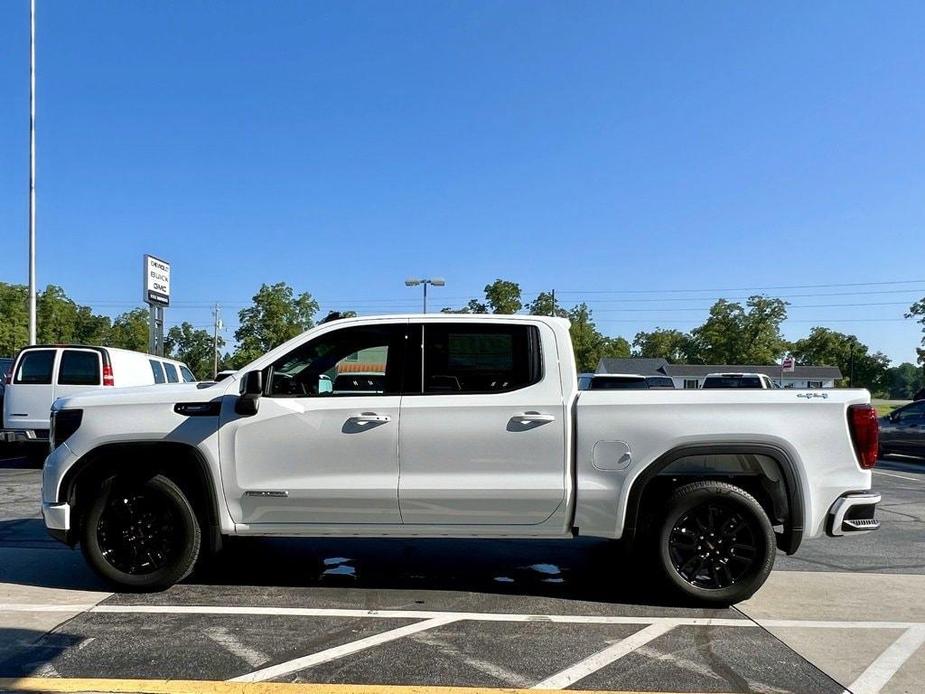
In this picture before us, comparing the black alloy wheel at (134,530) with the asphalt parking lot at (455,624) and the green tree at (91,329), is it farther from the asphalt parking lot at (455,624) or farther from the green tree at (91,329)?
the green tree at (91,329)

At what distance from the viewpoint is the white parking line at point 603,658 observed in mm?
3764

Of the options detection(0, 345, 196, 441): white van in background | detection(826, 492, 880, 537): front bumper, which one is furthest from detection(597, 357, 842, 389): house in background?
detection(826, 492, 880, 537): front bumper

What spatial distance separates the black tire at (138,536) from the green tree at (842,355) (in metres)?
89.6

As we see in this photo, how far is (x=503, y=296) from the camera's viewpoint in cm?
4503

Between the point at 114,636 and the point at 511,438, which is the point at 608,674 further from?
the point at 114,636

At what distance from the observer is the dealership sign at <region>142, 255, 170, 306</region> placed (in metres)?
23.7

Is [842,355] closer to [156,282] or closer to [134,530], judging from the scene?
[156,282]

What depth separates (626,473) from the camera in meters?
4.89

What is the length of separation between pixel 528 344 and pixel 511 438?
703 mm

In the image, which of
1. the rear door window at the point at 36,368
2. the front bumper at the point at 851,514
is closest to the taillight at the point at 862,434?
the front bumper at the point at 851,514

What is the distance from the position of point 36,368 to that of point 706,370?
70405mm

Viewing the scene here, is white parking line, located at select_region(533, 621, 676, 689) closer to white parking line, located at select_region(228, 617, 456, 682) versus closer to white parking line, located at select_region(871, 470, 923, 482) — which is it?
white parking line, located at select_region(228, 617, 456, 682)

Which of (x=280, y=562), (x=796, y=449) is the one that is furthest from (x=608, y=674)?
(x=280, y=562)

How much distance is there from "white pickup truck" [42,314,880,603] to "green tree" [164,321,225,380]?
3734 inches
